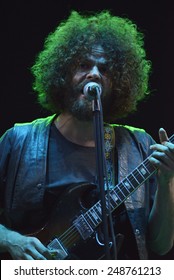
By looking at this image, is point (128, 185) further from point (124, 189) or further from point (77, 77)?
point (77, 77)

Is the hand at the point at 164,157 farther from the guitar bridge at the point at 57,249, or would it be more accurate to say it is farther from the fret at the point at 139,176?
the guitar bridge at the point at 57,249

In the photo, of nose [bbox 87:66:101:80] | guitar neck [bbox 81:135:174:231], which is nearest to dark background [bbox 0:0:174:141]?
nose [bbox 87:66:101:80]

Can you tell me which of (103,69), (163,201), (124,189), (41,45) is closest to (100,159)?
(124,189)

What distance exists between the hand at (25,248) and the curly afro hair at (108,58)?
810 mm

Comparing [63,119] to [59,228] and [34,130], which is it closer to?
[34,130]

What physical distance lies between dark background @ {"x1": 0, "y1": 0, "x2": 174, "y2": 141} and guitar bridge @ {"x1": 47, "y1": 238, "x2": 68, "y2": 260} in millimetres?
1086

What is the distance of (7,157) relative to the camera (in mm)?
2578

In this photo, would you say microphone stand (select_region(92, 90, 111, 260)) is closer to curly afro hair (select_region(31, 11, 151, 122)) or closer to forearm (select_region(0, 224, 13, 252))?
forearm (select_region(0, 224, 13, 252))

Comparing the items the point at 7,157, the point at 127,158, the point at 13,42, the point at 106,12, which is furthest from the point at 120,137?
the point at 13,42

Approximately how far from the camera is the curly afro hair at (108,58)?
274cm

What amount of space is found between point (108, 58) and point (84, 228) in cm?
92

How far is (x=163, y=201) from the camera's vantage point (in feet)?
7.97

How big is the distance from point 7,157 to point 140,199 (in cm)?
70
